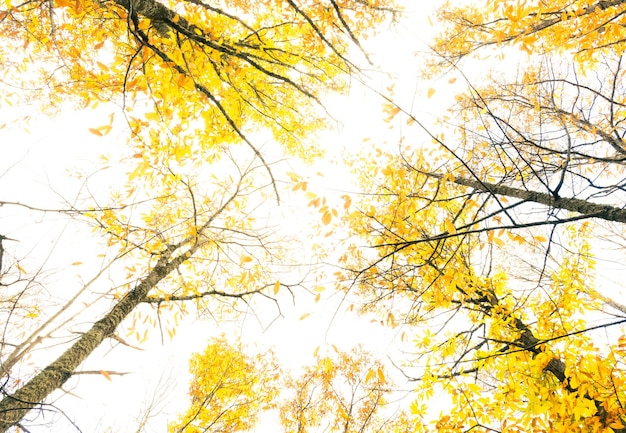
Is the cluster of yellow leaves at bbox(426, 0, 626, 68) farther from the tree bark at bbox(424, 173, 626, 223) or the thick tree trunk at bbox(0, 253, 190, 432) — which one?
the thick tree trunk at bbox(0, 253, 190, 432)

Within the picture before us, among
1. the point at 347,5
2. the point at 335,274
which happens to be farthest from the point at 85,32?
the point at 335,274

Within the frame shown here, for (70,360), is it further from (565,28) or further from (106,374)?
(565,28)

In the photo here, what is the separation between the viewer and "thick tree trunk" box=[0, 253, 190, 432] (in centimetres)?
246

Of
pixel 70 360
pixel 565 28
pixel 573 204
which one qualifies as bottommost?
pixel 70 360

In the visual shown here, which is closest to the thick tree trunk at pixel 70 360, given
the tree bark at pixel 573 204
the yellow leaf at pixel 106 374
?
the yellow leaf at pixel 106 374

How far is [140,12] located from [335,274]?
312 cm

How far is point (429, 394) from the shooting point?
3369mm

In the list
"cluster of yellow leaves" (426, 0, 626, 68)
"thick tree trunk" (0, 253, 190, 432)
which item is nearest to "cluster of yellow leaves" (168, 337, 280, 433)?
"thick tree trunk" (0, 253, 190, 432)

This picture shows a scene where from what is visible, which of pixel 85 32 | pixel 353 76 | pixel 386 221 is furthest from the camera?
pixel 85 32

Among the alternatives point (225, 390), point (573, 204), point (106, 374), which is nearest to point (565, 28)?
point (573, 204)

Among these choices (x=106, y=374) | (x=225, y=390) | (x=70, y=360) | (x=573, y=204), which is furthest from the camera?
(x=225, y=390)

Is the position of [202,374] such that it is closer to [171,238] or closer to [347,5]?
[171,238]

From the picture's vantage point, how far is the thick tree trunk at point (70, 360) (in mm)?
2457

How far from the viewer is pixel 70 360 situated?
305 centimetres
